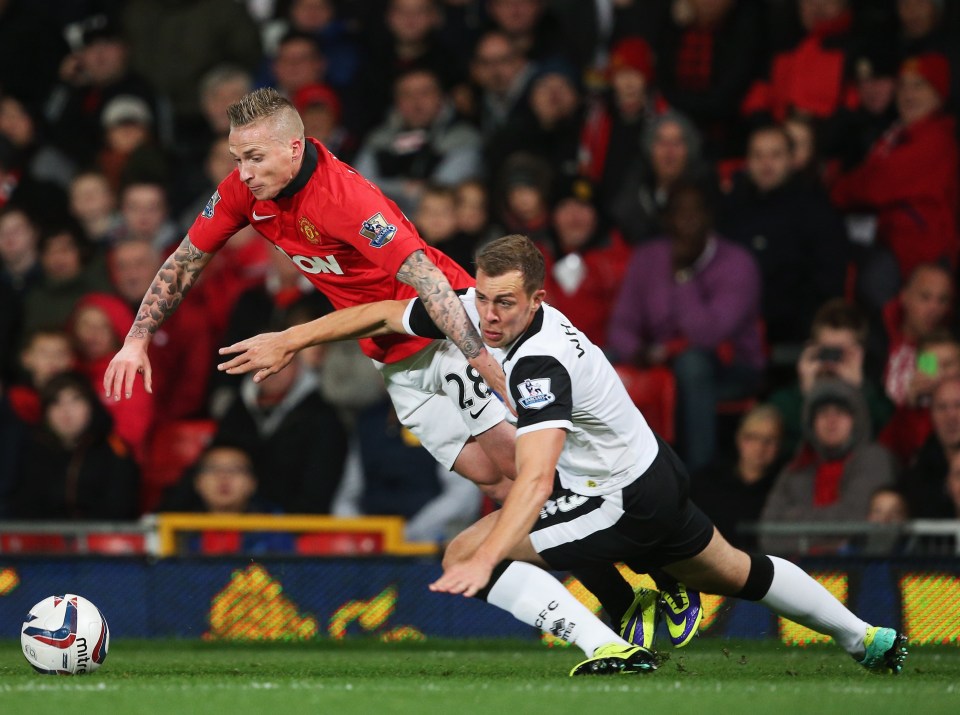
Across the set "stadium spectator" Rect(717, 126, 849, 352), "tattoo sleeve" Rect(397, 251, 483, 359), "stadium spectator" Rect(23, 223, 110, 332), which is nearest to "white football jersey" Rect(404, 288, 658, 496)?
"tattoo sleeve" Rect(397, 251, 483, 359)

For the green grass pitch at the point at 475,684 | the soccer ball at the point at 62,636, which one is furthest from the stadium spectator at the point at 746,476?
the soccer ball at the point at 62,636

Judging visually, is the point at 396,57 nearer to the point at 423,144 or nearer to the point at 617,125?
the point at 423,144

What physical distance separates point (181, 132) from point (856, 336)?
6.24m

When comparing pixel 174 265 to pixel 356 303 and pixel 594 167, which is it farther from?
pixel 594 167

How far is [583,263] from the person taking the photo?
426 inches

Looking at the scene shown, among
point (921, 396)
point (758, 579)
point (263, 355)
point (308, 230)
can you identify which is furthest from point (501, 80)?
point (758, 579)

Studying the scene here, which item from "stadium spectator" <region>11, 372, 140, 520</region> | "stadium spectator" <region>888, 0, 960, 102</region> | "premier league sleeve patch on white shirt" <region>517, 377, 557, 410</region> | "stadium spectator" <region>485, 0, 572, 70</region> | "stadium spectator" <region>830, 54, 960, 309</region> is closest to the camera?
"premier league sleeve patch on white shirt" <region>517, 377, 557, 410</region>

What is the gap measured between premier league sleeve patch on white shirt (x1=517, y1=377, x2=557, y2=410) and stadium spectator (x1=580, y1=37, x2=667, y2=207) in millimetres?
5781

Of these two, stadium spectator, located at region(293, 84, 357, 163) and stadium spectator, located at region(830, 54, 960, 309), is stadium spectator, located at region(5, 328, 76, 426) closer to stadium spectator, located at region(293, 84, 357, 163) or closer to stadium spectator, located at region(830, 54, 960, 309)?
stadium spectator, located at region(293, 84, 357, 163)

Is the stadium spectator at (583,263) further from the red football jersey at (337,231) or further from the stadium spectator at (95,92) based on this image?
the stadium spectator at (95,92)

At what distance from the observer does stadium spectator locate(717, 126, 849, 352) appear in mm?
10703

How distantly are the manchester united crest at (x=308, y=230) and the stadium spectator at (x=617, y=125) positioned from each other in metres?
4.76

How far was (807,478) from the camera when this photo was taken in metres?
9.39

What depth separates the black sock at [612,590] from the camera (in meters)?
6.93
